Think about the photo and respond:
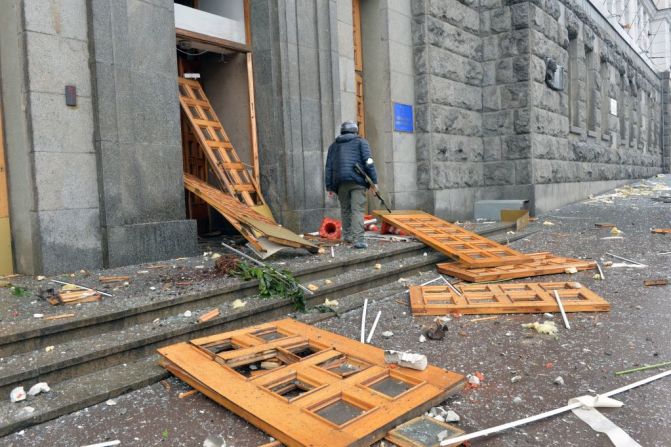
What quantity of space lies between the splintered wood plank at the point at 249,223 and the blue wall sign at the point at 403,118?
4758 mm

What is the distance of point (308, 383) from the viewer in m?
3.38

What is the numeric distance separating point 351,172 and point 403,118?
407 centimetres

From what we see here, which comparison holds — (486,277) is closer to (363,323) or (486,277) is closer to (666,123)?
(363,323)

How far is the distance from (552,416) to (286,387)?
156 centimetres

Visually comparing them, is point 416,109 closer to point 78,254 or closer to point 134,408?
point 78,254

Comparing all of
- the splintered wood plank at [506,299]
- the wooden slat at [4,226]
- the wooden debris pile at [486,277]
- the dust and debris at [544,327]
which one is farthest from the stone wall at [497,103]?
the wooden slat at [4,226]

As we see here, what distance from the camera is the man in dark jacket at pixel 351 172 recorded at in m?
7.80

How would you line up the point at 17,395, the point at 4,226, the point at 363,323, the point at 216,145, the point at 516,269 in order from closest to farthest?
the point at 17,395, the point at 363,323, the point at 4,226, the point at 516,269, the point at 216,145

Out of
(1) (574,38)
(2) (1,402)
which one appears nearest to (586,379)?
(2) (1,402)

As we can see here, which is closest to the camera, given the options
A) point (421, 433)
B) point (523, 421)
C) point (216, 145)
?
point (421, 433)

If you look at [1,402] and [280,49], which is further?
[280,49]

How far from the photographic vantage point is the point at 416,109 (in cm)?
1173

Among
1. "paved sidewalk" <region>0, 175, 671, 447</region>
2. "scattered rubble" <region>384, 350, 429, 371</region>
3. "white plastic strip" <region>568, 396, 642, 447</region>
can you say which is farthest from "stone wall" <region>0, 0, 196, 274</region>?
"white plastic strip" <region>568, 396, 642, 447</region>

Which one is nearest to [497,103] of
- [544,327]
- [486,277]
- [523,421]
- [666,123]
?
[486,277]
